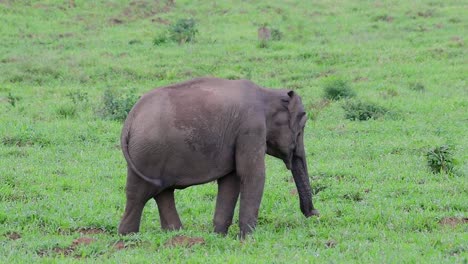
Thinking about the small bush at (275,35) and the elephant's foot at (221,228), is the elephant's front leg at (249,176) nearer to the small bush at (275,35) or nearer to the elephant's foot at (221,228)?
the elephant's foot at (221,228)

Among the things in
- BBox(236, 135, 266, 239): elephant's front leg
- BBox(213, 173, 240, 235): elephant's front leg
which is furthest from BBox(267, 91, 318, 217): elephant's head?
BBox(213, 173, 240, 235): elephant's front leg

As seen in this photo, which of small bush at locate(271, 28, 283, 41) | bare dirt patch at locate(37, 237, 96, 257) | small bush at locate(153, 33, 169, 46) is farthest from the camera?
small bush at locate(271, 28, 283, 41)

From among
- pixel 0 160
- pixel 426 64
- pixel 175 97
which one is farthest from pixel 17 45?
pixel 175 97

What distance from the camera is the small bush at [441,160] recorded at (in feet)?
34.8

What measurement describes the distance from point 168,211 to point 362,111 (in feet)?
23.9

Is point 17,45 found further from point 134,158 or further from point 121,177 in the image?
point 134,158

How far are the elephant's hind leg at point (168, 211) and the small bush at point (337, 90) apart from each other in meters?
8.84

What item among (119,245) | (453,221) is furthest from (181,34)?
(119,245)

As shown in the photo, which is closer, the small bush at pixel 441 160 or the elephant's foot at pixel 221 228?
the elephant's foot at pixel 221 228

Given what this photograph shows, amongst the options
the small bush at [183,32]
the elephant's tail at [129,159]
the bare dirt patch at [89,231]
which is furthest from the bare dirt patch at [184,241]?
the small bush at [183,32]

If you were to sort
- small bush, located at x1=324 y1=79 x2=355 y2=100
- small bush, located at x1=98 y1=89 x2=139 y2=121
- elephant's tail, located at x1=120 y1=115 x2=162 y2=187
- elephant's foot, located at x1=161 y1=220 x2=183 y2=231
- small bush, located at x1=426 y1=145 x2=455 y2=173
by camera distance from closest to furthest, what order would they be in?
elephant's tail, located at x1=120 y1=115 x2=162 y2=187 < elephant's foot, located at x1=161 y1=220 x2=183 y2=231 < small bush, located at x1=426 y1=145 x2=455 y2=173 < small bush, located at x1=98 y1=89 x2=139 y2=121 < small bush, located at x1=324 y1=79 x2=355 y2=100

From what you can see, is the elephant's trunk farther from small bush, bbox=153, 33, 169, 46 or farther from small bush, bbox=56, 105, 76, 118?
small bush, bbox=153, 33, 169, 46

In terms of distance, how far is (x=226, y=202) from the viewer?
27.1 feet

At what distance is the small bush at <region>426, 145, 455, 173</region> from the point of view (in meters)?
10.6
